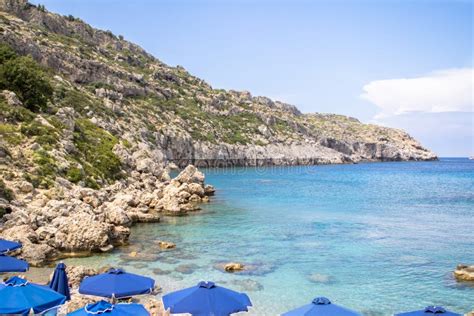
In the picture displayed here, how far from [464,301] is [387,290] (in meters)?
2.94

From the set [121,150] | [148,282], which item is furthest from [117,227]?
[121,150]

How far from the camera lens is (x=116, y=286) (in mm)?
12188

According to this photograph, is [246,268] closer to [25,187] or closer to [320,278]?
[320,278]

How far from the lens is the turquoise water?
17.7m

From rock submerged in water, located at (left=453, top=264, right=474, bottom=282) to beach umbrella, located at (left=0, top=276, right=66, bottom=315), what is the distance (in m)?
17.6

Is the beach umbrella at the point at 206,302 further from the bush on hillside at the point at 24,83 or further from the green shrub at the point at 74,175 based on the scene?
the bush on hillside at the point at 24,83

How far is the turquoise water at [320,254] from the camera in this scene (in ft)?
58.1

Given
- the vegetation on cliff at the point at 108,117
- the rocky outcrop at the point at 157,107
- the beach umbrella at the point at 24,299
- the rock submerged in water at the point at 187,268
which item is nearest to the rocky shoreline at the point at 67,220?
the vegetation on cliff at the point at 108,117

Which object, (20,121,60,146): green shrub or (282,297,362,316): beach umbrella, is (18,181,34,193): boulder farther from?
(282,297,362,316): beach umbrella

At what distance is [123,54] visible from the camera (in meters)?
146

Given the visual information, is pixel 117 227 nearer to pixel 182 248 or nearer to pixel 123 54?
pixel 182 248

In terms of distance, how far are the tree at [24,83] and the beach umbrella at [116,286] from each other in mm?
38948

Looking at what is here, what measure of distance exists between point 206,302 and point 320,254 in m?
15.3

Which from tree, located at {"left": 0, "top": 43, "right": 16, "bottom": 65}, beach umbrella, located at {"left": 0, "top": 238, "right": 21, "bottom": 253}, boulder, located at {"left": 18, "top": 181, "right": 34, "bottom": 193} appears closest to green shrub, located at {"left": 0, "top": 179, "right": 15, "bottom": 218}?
boulder, located at {"left": 18, "top": 181, "right": 34, "bottom": 193}
